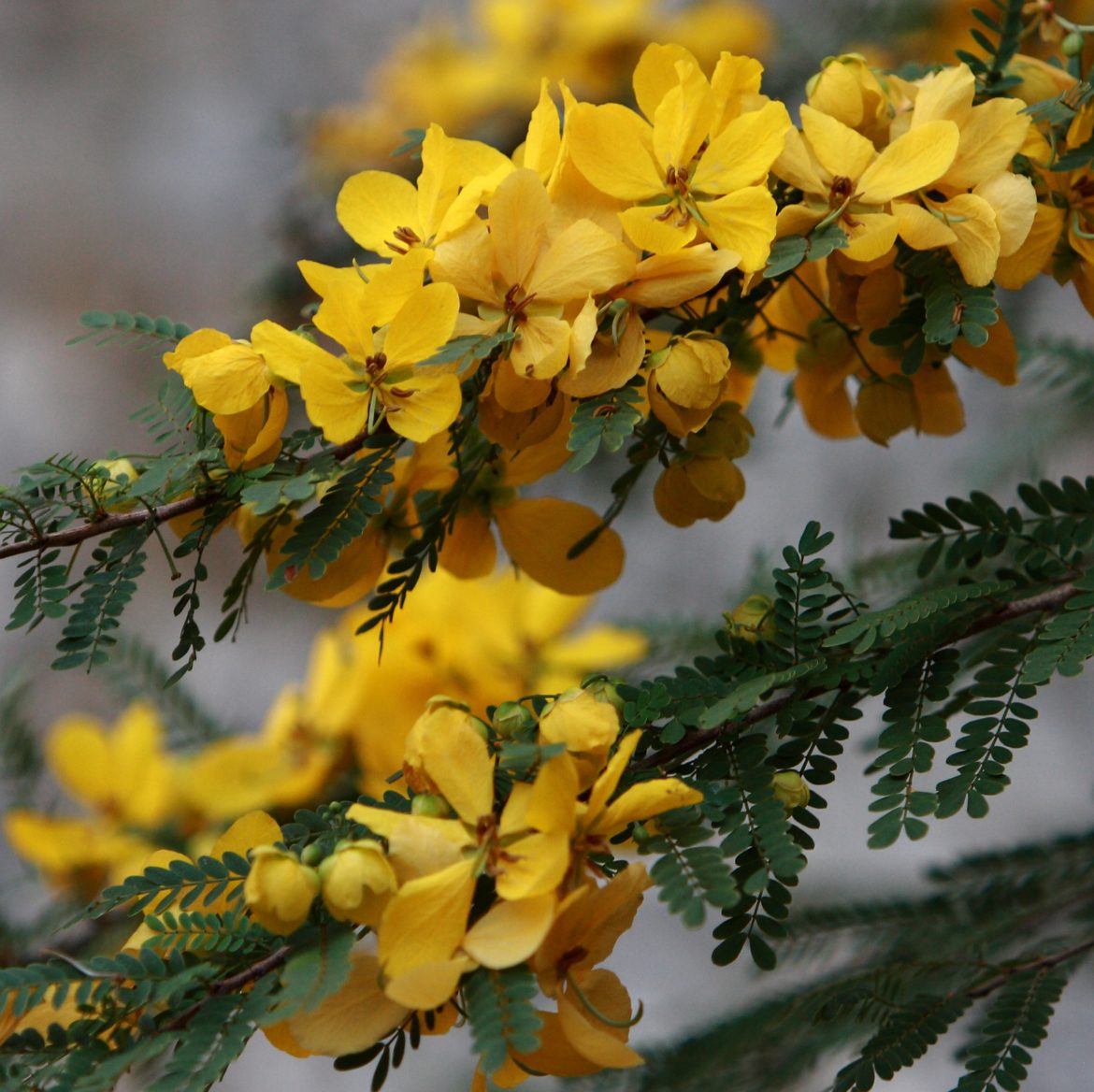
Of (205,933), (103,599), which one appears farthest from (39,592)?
(205,933)

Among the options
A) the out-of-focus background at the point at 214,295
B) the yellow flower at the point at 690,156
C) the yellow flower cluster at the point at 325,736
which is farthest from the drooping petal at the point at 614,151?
the out-of-focus background at the point at 214,295

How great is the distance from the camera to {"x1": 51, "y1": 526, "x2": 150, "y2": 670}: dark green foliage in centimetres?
45

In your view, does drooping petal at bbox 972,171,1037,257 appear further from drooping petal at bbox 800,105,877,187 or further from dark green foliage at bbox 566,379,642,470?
dark green foliage at bbox 566,379,642,470

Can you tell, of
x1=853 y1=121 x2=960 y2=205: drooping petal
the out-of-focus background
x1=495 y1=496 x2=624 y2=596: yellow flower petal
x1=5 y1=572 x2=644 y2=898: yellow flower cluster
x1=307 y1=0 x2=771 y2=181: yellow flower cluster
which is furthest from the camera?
the out-of-focus background

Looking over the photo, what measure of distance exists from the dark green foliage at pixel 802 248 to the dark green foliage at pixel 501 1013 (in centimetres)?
25

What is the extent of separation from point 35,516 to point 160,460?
66mm

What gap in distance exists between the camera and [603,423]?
0.43 metres

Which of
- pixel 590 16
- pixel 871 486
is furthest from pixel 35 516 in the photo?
pixel 871 486

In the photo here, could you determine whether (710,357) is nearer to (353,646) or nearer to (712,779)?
(712,779)

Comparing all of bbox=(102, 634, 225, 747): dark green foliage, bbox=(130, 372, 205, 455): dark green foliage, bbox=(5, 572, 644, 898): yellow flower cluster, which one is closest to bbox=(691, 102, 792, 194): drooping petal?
Answer: bbox=(130, 372, 205, 455): dark green foliage

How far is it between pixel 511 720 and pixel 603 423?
0.11m

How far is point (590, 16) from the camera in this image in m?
1.30

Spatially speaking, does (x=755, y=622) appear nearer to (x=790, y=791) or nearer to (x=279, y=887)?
(x=790, y=791)

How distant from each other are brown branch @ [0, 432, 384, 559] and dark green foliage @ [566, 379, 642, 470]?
79mm
